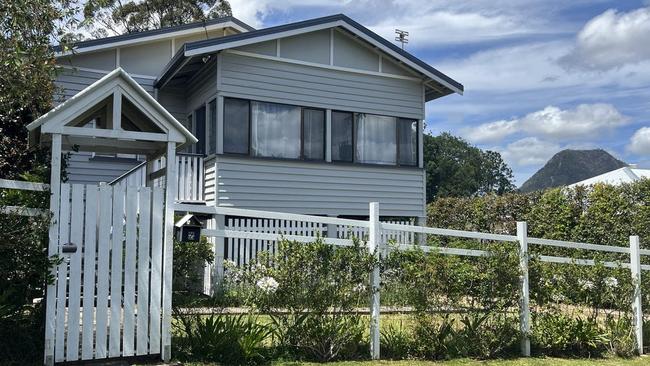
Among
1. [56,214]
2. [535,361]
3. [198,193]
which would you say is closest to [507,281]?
[535,361]

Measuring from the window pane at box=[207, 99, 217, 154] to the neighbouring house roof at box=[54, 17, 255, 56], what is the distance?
191cm

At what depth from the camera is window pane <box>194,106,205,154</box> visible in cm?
1441

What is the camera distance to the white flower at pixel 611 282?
816 centimetres

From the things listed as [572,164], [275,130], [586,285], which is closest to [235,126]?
[275,130]

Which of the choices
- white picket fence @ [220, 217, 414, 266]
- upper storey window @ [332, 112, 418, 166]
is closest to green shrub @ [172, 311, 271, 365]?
white picket fence @ [220, 217, 414, 266]

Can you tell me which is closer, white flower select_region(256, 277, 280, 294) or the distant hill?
white flower select_region(256, 277, 280, 294)

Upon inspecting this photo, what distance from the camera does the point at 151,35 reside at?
578 inches

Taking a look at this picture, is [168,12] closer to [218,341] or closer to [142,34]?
[142,34]

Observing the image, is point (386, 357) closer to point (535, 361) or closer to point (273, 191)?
point (535, 361)

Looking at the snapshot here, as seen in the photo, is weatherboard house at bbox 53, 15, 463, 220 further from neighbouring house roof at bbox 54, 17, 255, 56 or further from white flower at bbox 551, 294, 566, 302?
white flower at bbox 551, 294, 566, 302

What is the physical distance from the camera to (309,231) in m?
13.0

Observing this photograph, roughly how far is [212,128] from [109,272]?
8.41 metres

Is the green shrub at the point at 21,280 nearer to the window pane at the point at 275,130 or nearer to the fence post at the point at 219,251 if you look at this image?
the fence post at the point at 219,251

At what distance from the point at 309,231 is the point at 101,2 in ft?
24.7
